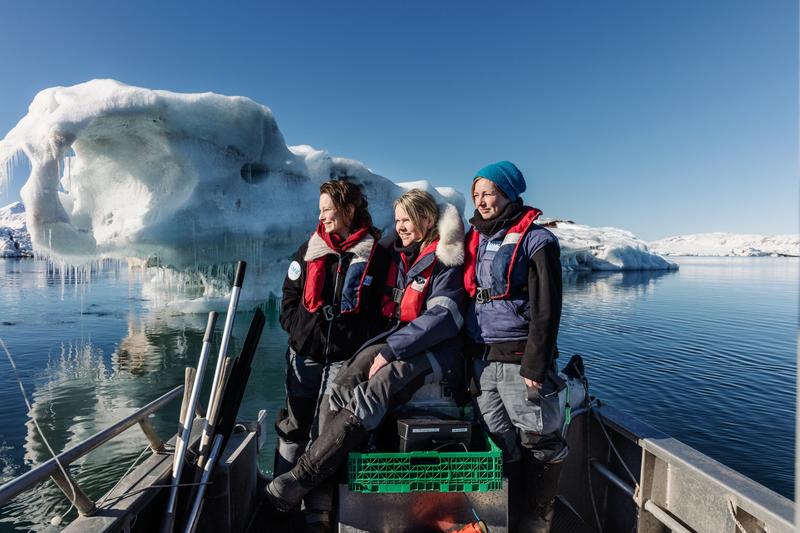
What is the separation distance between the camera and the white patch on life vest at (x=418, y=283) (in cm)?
299

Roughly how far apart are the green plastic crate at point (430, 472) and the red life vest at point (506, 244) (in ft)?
3.36

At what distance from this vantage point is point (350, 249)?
3117 millimetres

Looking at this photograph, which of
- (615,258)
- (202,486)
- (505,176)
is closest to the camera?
(202,486)

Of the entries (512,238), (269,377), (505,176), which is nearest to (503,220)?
(512,238)

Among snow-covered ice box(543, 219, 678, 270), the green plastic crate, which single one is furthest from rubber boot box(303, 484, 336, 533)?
snow-covered ice box(543, 219, 678, 270)

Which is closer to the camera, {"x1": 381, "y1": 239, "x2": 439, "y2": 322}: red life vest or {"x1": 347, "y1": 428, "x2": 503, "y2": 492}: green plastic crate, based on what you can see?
{"x1": 347, "y1": 428, "x2": 503, "y2": 492}: green plastic crate

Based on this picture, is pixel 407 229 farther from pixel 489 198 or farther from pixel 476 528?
pixel 476 528

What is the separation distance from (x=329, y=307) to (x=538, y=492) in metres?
1.84

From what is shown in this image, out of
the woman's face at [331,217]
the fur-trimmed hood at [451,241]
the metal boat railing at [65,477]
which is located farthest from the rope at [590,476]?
the metal boat railing at [65,477]

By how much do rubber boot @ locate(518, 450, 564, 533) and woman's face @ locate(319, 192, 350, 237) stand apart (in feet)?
6.57

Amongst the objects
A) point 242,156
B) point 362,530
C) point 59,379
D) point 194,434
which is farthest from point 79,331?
point 362,530

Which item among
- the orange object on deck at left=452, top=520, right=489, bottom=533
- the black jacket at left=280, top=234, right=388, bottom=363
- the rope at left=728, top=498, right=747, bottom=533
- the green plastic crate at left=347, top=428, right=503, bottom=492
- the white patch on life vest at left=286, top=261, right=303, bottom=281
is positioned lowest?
the orange object on deck at left=452, top=520, right=489, bottom=533

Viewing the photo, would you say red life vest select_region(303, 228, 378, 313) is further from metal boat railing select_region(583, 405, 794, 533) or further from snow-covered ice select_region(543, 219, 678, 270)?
snow-covered ice select_region(543, 219, 678, 270)

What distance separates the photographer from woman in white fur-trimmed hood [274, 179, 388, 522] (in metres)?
3.06
